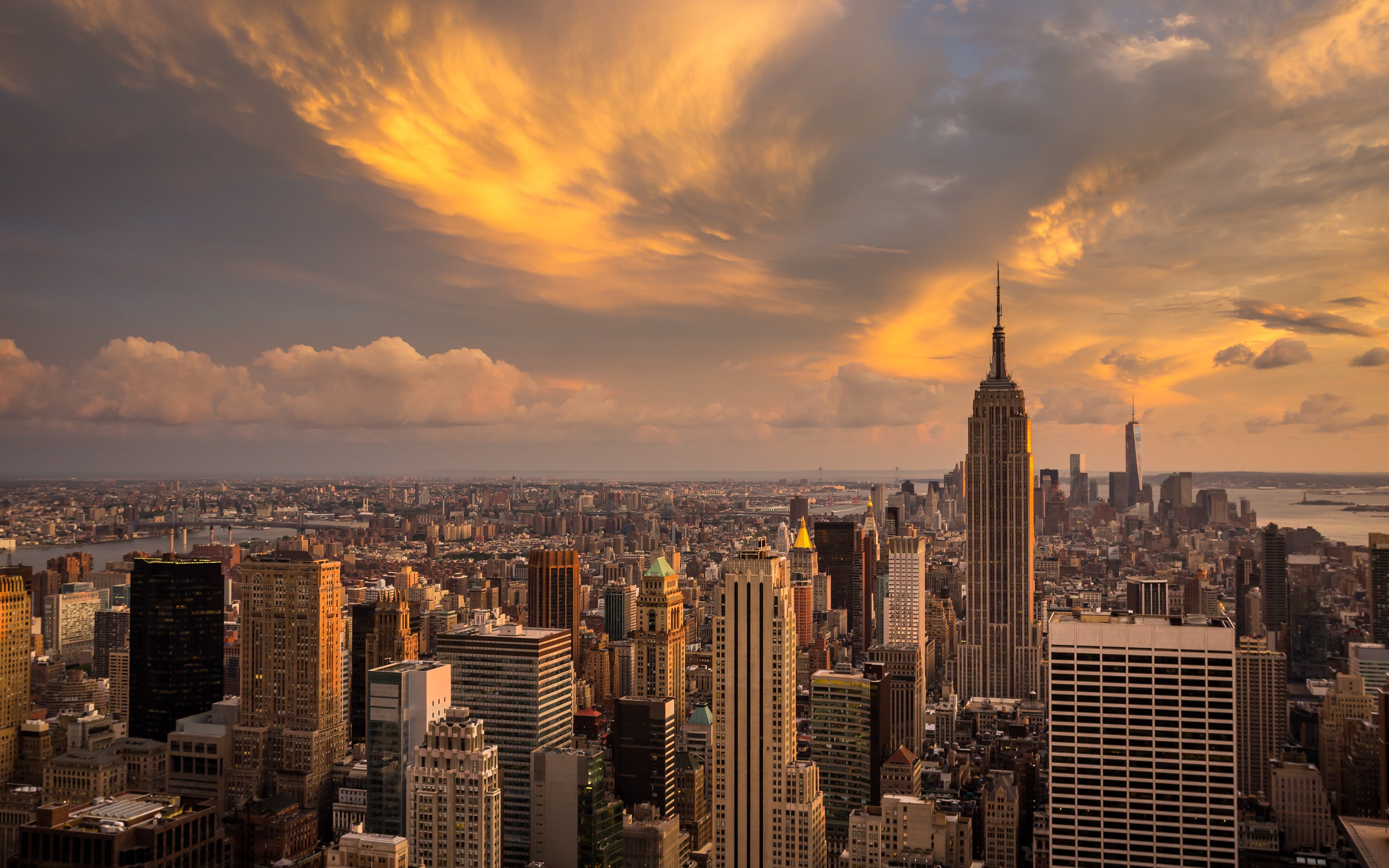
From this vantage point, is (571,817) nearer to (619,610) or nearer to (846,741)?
(846,741)

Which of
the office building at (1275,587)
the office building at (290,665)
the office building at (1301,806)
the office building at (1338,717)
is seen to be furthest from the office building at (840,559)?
the office building at (1301,806)

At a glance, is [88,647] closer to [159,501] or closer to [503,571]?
[159,501]

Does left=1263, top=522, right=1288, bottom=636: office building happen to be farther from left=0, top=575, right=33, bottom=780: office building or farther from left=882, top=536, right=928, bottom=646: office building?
left=0, top=575, right=33, bottom=780: office building

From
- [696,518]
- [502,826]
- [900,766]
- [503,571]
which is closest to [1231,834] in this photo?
[900,766]

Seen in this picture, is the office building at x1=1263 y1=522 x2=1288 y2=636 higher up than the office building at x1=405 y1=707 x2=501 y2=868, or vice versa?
the office building at x1=1263 y1=522 x2=1288 y2=636

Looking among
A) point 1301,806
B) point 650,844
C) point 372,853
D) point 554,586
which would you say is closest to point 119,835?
point 372,853

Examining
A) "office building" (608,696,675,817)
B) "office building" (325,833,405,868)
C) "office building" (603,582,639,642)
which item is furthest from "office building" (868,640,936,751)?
"office building" (325,833,405,868)
